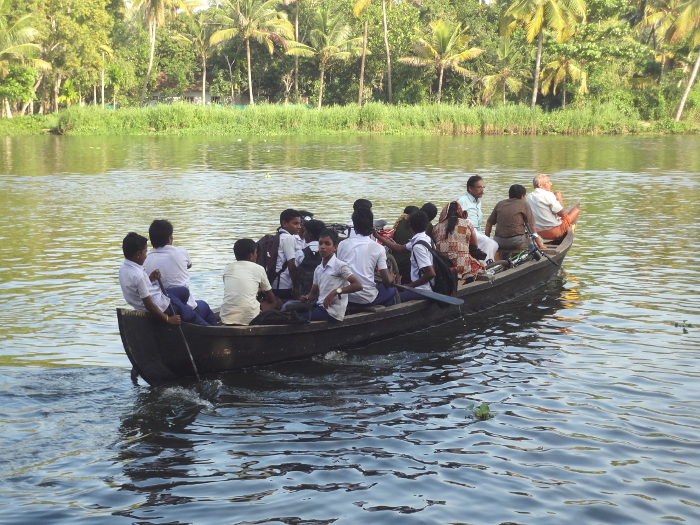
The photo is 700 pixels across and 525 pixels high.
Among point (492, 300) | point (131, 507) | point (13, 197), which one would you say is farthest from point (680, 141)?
point (131, 507)

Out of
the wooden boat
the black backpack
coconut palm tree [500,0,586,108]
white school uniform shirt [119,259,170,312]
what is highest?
coconut palm tree [500,0,586,108]

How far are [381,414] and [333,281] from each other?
1.77 m

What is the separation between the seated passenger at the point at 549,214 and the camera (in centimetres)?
1351

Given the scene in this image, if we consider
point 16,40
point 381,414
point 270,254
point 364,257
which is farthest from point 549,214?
point 16,40

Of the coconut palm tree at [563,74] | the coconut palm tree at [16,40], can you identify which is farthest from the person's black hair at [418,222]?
the coconut palm tree at [563,74]

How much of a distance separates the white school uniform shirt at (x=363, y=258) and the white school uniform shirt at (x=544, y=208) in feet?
16.8

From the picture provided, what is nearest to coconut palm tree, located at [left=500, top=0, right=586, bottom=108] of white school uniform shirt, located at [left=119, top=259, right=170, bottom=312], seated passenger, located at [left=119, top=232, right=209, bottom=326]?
seated passenger, located at [left=119, top=232, right=209, bottom=326]

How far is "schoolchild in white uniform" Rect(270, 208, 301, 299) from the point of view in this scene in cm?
927

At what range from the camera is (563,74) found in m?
52.6

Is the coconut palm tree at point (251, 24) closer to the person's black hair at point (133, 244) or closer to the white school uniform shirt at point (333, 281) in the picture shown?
the white school uniform shirt at point (333, 281)

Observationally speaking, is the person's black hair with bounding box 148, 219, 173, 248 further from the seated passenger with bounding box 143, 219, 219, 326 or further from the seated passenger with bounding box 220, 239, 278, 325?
the seated passenger with bounding box 220, 239, 278, 325

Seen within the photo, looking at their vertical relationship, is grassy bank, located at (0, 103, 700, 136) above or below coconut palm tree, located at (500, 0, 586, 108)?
below

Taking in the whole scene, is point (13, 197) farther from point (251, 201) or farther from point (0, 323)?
point (0, 323)

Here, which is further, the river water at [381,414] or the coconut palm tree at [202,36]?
the coconut palm tree at [202,36]
